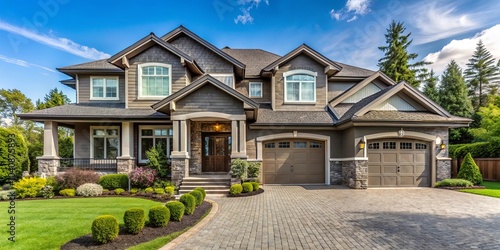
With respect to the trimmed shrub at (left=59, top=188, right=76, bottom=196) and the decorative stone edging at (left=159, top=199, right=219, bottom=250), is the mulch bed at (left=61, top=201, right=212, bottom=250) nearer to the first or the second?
the decorative stone edging at (left=159, top=199, right=219, bottom=250)

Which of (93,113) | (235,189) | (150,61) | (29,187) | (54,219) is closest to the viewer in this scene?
(54,219)

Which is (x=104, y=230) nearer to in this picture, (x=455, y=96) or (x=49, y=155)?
(x=49, y=155)

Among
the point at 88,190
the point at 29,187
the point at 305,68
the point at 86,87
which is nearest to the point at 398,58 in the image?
the point at 305,68

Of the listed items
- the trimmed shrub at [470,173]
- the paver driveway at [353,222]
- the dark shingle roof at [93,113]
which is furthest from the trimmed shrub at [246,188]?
the trimmed shrub at [470,173]

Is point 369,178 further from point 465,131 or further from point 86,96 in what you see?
point 465,131

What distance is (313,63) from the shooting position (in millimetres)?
16312

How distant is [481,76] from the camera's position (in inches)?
1522

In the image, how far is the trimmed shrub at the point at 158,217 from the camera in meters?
6.29

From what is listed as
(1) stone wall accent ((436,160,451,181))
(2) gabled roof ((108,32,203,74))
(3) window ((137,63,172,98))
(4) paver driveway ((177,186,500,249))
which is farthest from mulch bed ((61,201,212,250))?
(1) stone wall accent ((436,160,451,181))

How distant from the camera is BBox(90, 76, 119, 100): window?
15555 millimetres

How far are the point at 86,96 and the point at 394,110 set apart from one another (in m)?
17.2

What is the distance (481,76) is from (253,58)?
3859 cm

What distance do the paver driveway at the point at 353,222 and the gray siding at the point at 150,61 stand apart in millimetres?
7459

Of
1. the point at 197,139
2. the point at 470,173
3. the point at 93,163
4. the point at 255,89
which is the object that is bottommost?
the point at 470,173
